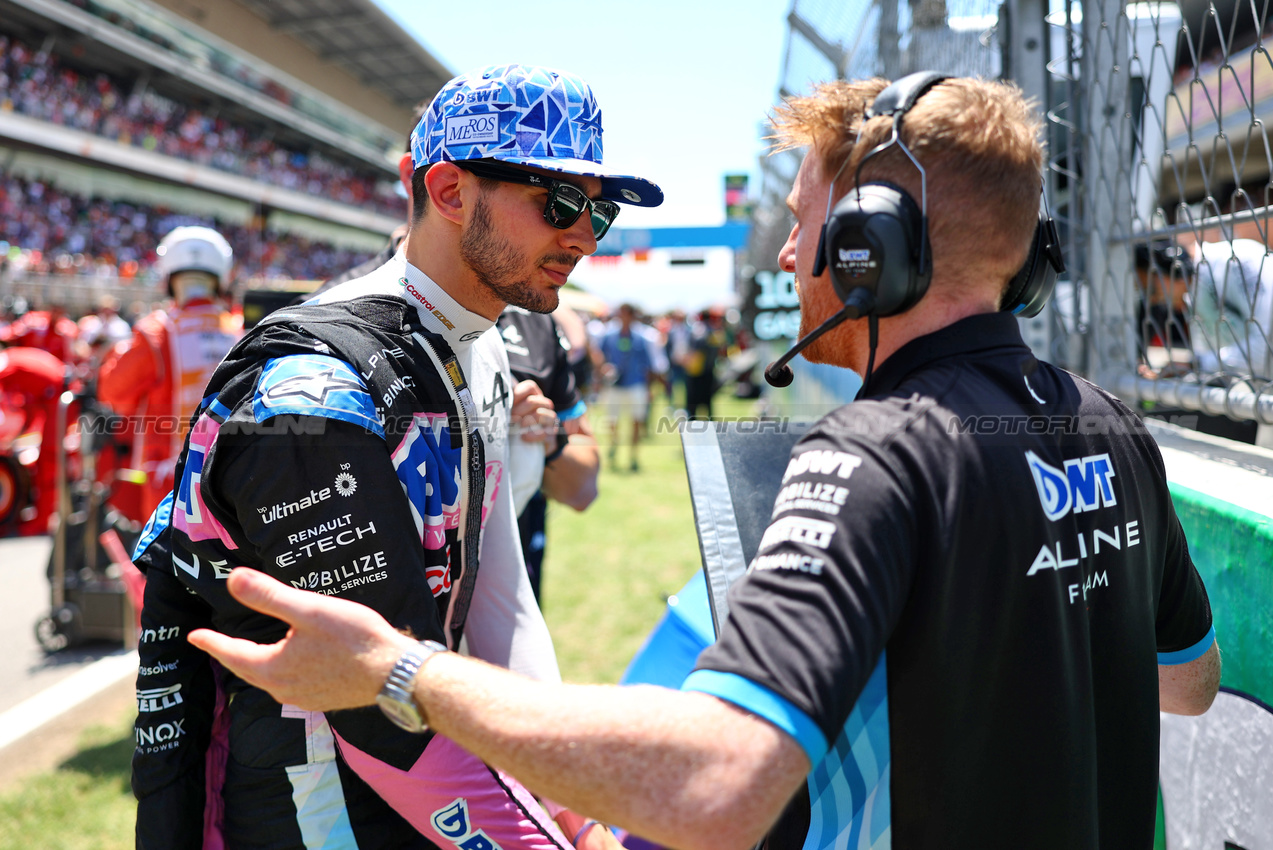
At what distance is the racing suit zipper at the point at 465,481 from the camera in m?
1.49

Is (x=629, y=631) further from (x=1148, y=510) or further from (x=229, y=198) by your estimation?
(x=229, y=198)

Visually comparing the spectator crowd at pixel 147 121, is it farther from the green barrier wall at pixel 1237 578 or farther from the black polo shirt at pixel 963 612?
the green barrier wall at pixel 1237 578

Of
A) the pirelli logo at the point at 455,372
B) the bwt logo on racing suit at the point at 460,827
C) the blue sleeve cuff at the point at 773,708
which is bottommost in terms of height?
the bwt logo on racing suit at the point at 460,827

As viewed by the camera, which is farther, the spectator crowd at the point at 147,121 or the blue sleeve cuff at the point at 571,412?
the spectator crowd at the point at 147,121

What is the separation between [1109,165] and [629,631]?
3.54 m

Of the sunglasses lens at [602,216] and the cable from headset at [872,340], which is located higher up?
the sunglasses lens at [602,216]

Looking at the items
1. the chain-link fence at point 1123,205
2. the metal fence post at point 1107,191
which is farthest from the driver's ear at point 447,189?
the metal fence post at point 1107,191

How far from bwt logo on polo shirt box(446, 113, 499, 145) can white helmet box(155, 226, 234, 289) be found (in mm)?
2896

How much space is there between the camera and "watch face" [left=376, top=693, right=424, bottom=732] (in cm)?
90

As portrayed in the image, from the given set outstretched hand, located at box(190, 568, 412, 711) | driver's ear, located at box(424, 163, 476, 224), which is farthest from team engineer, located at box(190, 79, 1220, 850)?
driver's ear, located at box(424, 163, 476, 224)

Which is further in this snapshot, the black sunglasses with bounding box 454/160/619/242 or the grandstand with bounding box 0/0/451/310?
the grandstand with bounding box 0/0/451/310

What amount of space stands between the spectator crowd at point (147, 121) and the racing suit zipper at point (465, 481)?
3188 centimetres

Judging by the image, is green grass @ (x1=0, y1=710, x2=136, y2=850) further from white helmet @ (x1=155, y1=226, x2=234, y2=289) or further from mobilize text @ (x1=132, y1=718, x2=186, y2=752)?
white helmet @ (x1=155, y1=226, x2=234, y2=289)

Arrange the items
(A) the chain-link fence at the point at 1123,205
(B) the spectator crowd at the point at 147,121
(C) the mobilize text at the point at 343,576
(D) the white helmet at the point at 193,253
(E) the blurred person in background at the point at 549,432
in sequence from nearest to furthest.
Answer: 1. (C) the mobilize text at the point at 343,576
2. (A) the chain-link fence at the point at 1123,205
3. (E) the blurred person in background at the point at 549,432
4. (D) the white helmet at the point at 193,253
5. (B) the spectator crowd at the point at 147,121
